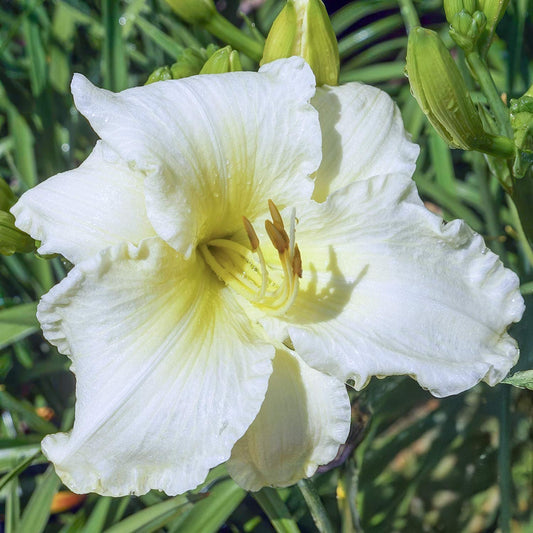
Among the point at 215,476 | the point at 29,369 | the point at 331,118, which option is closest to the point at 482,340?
the point at 331,118

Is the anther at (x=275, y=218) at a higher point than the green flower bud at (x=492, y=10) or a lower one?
lower

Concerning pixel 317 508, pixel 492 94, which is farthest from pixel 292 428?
pixel 492 94

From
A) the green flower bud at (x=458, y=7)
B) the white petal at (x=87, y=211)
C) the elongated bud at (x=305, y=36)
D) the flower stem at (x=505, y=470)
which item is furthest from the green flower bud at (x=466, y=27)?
the flower stem at (x=505, y=470)

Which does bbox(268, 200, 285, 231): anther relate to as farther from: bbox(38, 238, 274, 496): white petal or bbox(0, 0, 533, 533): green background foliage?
bbox(0, 0, 533, 533): green background foliage

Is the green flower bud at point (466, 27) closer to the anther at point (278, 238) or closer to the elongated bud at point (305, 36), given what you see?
the elongated bud at point (305, 36)

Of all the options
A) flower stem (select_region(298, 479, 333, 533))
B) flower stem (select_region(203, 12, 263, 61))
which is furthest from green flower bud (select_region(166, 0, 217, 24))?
flower stem (select_region(298, 479, 333, 533))

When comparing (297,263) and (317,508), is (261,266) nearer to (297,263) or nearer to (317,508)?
(297,263)

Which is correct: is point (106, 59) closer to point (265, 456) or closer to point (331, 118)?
point (331, 118)
